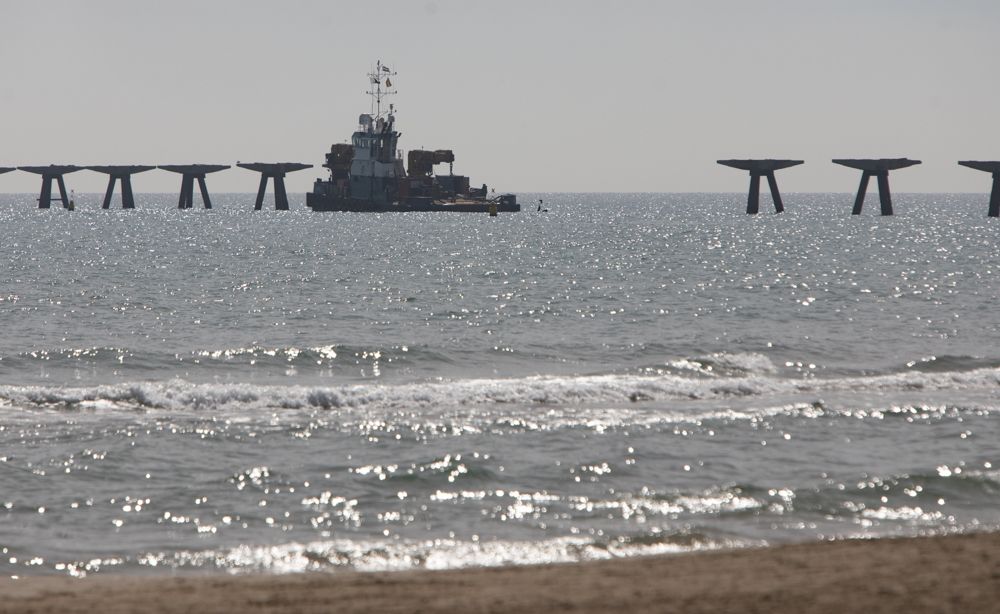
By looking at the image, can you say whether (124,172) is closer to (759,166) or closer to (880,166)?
(759,166)

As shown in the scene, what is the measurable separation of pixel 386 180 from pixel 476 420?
374 feet

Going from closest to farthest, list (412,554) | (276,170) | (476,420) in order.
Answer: (412,554)
(476,420)
(276,170)

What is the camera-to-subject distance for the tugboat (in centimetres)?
12925

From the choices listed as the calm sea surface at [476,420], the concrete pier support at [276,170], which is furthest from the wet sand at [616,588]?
the concrete pier support at [276,170]

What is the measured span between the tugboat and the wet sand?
120 m

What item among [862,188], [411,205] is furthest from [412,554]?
[862,188]

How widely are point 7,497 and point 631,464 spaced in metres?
7.52

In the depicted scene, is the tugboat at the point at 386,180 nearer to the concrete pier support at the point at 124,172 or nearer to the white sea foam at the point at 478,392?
the concrete pier support at the point at 124,172

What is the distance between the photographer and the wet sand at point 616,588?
30.1 feet

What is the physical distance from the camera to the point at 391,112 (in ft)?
426

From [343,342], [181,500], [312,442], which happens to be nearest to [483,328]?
[343,342]

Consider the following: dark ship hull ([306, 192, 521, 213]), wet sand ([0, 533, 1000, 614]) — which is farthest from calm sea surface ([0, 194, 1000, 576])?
dark ship hull ([306, 192, 521, 213])

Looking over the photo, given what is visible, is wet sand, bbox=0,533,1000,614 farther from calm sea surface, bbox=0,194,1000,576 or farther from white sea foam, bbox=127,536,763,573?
calm sea surface, bbox=0,194,1000,576

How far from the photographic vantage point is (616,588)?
32.0 feet
